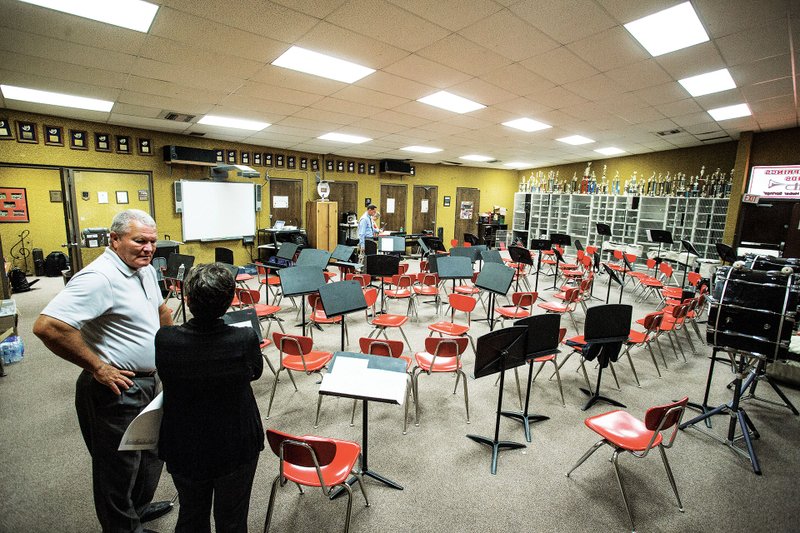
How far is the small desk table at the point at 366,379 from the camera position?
80.0 inches

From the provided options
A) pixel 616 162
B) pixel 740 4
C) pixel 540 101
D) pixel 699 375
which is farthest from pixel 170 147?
pixel 616 162

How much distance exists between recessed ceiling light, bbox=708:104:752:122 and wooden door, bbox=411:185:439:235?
866 cm

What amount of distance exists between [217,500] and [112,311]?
0.99 metres

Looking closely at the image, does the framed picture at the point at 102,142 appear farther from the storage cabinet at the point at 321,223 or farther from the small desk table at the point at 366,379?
the small desk table at the point at 366,379

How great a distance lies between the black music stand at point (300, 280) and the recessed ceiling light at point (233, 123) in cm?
385

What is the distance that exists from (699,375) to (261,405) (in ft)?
16.2

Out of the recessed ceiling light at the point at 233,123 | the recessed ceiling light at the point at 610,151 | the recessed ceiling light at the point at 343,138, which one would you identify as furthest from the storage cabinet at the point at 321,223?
the recessed ceiling light at the point at 610,151

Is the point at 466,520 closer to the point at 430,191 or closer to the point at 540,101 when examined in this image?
the point at 540,101

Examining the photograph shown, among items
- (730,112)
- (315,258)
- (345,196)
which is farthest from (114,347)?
(345,196)

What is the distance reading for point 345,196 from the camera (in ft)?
39.2

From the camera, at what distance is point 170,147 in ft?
26.2

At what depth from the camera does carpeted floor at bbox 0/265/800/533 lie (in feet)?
7.72

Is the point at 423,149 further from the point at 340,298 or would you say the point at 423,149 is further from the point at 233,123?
the point at 340,298

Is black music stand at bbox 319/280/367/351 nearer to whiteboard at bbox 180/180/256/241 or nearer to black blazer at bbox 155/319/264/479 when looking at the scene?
black blazer at bbox 155/319/264/479
